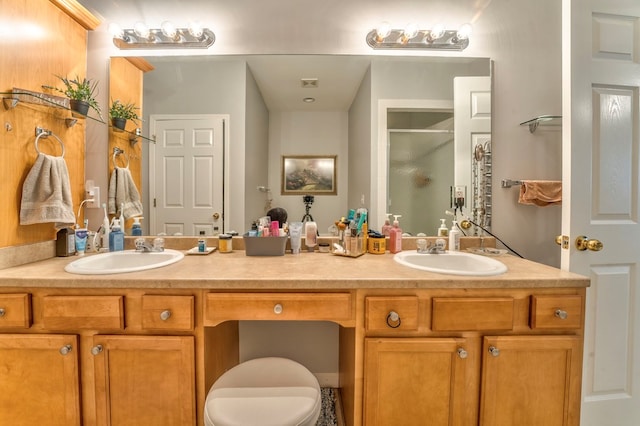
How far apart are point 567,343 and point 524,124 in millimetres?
1185

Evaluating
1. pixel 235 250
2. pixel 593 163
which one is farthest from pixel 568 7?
pixel 235 250

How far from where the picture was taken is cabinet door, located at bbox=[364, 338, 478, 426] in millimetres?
1045

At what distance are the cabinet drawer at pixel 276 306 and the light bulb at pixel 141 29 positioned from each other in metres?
1.57

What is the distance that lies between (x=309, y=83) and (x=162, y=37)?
35.0 inches

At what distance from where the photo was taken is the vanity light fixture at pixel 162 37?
5.22 feet

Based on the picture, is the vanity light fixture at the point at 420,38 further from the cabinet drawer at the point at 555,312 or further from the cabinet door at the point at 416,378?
the cabinet door at the point at 416,378

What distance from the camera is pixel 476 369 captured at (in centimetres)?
106

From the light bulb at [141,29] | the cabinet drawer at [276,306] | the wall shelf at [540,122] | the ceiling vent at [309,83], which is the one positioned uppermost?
the light bulb at [141,29]

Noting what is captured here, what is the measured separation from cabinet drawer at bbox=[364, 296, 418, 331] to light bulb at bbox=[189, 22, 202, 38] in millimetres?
1706

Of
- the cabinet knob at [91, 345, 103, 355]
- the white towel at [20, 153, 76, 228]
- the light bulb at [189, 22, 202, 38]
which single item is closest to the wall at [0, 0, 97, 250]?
the white towel at [20, 153, 76, 228]

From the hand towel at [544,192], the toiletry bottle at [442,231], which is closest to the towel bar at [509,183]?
the hand towel at [544,192]

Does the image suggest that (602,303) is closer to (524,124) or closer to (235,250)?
(524,124)

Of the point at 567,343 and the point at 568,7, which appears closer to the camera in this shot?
the point at 567,343

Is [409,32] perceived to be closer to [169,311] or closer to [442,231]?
[442,231]
